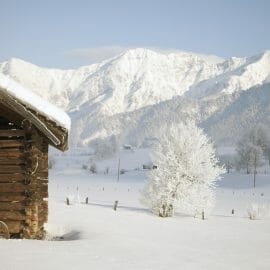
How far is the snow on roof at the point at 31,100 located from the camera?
1417 centimetres

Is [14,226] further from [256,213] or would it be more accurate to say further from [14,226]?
[256,213]

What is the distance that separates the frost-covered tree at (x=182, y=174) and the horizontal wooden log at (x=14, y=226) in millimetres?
18223

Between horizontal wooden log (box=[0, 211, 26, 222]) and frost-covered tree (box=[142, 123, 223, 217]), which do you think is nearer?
horizontal wooden log (box=[0, 211, 26, 222])

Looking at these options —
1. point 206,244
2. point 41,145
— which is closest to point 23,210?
point 41,145

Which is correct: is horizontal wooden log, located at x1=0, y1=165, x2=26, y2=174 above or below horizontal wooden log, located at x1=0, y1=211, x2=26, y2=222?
above

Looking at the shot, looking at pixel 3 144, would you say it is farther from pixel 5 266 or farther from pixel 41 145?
pixel 5 266

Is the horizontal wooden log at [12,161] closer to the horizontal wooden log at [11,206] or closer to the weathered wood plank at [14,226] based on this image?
the horizontal wooden log at [11,206]

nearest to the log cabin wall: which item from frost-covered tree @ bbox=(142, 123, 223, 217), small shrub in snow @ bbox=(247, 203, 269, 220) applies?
frost-covered tree @ bbox=(142, 123, 223, 217)

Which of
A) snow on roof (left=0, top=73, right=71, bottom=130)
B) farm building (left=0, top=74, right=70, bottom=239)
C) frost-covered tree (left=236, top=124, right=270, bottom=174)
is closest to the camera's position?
snow on roof (left=0, top=73, right=71, bottom=130)

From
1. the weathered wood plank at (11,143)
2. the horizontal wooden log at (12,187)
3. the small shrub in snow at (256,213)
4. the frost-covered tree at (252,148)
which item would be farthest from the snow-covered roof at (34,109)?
the frost-covered tree at (252,148)

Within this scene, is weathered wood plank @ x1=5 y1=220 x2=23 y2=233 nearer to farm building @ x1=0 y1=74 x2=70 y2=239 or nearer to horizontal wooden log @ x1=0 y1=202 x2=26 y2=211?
farm building @ x1=0 y1=74 x2=70 y2=239

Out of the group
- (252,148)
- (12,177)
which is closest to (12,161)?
(12,177)

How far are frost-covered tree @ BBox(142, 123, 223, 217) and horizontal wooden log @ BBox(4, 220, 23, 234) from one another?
18223mm

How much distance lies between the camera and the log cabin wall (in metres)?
15.5
